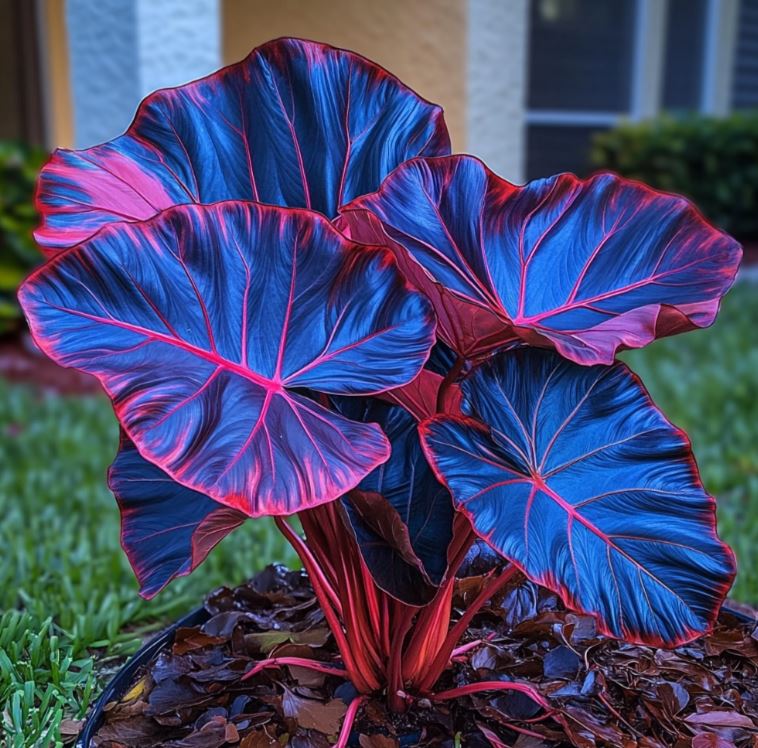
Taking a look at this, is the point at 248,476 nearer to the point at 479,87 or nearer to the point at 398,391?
the point at 398,391

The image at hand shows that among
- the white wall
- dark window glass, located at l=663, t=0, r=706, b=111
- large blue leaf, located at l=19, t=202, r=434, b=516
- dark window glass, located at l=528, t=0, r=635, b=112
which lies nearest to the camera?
large blue leaf, located at l=19, t=202, r=434, b=516

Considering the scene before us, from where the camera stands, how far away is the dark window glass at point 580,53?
6.78m

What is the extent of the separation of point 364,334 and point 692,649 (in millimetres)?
857

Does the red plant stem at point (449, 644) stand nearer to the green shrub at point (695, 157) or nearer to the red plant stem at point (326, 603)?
the red plant stem at point (326, 603)

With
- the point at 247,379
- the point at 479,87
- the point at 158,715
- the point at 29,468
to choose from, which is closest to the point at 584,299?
the point at 247,379

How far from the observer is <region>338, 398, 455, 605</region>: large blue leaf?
100cm

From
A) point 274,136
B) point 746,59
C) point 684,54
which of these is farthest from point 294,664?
point 746,59

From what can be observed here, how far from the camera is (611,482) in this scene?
1.05 metres

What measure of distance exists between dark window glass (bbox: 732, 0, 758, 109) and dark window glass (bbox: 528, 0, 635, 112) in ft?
5.65

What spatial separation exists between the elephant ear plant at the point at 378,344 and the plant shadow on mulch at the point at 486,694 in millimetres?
68

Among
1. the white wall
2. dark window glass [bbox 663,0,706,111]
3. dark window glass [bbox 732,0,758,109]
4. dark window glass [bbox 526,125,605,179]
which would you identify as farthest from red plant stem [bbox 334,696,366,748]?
dark window glass [bbox 732,0,758,109]

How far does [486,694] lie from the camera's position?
4.16 feet

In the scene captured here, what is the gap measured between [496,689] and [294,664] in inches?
11.5

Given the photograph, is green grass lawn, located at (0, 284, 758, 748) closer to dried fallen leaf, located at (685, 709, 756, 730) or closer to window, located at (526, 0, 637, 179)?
dried fallen leaf, located at (685, 709, 756, 730)
